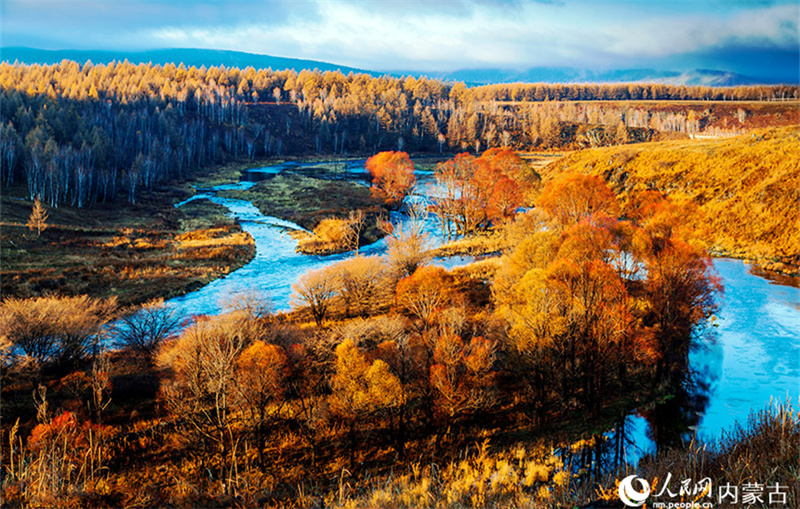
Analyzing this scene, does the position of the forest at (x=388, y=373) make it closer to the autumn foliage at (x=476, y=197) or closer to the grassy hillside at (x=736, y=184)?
the grassy hillside at (x=736, y=184)

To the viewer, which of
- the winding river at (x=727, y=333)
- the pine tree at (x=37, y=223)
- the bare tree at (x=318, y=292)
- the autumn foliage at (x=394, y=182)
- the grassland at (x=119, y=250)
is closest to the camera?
the winding river at (x=727, y=333)

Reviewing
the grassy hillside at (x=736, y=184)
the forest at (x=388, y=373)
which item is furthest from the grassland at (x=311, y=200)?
the grassy hillside at (x=736, y=184)

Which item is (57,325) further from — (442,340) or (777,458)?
(777,458)

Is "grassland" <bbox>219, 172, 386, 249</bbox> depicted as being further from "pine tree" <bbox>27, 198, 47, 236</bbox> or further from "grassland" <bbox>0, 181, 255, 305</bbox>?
"pine tree" <bbox>27, 198, 47, 236</bbox>

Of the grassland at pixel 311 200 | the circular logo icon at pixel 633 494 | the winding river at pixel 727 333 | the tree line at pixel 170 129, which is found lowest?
the winding river at pixel 727 333

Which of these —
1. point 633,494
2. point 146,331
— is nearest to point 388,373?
point 633,494

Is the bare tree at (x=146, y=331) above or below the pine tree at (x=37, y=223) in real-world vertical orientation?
below

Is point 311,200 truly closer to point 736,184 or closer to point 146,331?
point 146,331

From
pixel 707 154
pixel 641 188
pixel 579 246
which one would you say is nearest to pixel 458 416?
pixel 579 246
